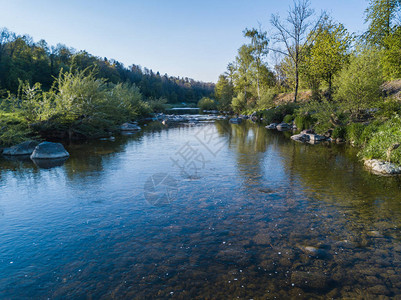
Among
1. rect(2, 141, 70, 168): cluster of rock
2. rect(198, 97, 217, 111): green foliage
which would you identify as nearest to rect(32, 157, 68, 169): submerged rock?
rect(2, 141, 70, 168): cluster of rock

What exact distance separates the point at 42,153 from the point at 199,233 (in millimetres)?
12307

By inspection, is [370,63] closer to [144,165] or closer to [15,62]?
[144,165]

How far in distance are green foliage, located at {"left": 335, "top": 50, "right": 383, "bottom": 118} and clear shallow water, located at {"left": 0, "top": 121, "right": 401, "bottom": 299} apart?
10.5m

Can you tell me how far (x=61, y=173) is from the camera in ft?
38.1

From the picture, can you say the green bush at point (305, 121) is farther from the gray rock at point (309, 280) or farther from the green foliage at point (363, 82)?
the gray rock at point (309, 280)

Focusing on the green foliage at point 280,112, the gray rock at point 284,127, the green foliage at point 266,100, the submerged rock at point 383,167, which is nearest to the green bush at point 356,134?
the submerged rock at point 383,167

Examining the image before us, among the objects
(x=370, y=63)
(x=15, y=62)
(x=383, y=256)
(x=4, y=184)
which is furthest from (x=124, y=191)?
(x=15, y=62)

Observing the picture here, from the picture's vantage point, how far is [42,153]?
14391mm

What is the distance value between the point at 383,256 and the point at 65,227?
768 centimetres

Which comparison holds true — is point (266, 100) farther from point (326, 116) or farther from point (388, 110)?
point (388, 110)

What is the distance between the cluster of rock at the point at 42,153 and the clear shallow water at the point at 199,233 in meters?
1.86

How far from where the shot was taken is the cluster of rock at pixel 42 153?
13945mm

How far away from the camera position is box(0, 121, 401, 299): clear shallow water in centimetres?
455

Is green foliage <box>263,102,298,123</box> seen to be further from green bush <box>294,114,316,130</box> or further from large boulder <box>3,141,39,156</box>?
large boulder <box>3,141,39,156</box>
